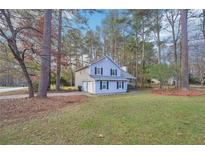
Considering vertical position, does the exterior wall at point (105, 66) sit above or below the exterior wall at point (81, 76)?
above

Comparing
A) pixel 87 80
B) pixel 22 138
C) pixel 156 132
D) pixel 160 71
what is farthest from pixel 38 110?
pixel 160 71

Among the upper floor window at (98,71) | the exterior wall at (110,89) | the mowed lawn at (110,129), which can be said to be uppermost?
the upper floor window at (98,71)

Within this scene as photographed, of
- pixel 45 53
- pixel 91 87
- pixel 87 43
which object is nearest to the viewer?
pixel 45 53

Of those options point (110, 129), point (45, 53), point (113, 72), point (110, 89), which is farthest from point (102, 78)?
point (110, 129)

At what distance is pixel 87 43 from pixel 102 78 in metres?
5.41

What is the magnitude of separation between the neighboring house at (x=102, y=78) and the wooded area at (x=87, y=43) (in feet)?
1.92

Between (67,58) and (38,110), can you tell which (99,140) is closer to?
(38,110)

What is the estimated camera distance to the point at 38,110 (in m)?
4.42

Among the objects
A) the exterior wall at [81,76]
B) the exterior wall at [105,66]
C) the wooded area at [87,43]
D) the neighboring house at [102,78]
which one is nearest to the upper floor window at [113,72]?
the neighboring house at [102,78]

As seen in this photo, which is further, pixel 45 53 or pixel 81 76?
pixel 81 76

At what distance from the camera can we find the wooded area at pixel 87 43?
17.0ft

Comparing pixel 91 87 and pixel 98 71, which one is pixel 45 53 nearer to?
pixel 91 87

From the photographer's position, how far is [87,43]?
7.54 m

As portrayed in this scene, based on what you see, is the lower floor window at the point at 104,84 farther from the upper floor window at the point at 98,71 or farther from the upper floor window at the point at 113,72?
the upper floor window at the point at 113,72
